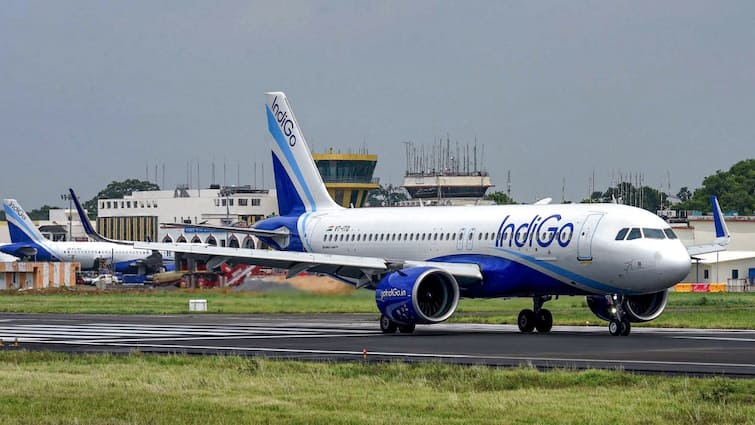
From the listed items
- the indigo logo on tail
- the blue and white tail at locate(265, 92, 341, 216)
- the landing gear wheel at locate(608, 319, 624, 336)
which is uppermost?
the indigo logo on tail

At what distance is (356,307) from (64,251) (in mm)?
90718

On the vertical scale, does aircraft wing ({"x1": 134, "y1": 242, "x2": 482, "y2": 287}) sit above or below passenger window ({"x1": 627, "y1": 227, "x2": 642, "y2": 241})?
below

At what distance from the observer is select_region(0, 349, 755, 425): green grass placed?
60.2 ft

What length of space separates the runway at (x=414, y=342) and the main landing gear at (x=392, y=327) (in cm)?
52

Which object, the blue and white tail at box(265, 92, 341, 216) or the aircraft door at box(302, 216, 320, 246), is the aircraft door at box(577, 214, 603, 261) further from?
the blue and white tail at box(265, 92, 341, 216)

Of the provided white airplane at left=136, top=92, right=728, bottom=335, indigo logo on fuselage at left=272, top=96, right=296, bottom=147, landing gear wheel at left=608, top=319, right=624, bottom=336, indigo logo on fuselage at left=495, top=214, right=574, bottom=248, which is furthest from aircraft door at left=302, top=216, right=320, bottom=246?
landing gear wheel at left=608, top=319, right=624, bottom=336

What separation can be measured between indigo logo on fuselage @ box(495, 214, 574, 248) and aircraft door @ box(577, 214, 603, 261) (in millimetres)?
394

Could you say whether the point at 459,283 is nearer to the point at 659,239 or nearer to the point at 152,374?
the point at 659,239

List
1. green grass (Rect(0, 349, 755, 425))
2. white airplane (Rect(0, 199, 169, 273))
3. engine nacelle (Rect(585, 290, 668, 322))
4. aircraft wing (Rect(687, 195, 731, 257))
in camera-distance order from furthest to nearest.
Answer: white airplane (Rect(0, 199, 169, 273)), aircraft wing (Rect(687, 195, 731, 257)), engine nacelle (Rect(585, 290, 668, 322)), green grass (Rect(0, 349, 755, 425))

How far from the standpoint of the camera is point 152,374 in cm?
2469

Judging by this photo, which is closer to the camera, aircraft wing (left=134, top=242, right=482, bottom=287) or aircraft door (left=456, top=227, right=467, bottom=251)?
aircraft wing (left=134, top=242, right=482, bottom=287)

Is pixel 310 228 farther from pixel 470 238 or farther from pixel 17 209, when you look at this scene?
pixel 17 209

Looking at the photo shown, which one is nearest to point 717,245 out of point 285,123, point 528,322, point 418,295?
point 528,322

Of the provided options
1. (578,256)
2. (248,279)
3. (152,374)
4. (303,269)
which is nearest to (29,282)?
(248,279)
